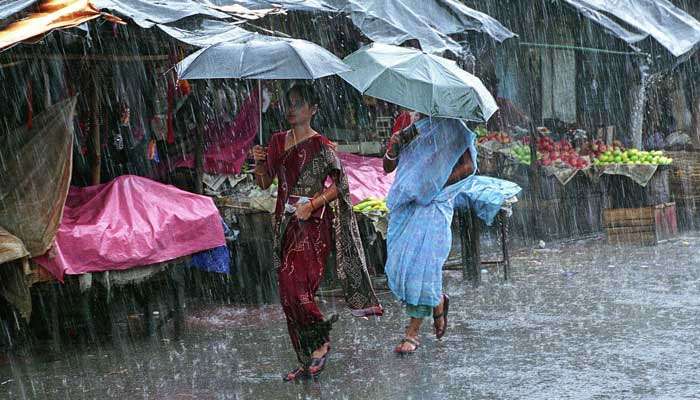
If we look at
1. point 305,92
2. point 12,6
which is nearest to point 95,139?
point 12,6

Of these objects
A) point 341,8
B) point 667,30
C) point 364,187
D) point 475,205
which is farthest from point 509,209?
point 667,30

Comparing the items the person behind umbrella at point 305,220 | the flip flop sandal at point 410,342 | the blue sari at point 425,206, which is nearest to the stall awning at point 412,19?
the blue sari at point 425,206

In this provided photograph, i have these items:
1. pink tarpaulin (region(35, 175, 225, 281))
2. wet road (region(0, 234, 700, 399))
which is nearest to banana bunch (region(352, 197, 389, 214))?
wet road (region(0, 234, 700, 399))

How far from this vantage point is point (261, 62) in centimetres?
642

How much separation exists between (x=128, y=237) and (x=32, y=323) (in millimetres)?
1518

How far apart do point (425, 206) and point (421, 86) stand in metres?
1.03

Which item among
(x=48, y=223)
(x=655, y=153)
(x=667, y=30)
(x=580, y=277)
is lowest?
(x=580, y=277)

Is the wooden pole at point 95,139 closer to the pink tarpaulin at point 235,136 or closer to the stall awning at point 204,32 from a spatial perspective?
the stall awning at point 204,32

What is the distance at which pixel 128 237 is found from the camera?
24.4ft

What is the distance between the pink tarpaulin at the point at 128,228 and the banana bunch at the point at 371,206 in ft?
6.59

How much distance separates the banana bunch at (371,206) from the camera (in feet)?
31.6

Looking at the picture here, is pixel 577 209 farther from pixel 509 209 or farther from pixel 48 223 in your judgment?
pixel 48 223

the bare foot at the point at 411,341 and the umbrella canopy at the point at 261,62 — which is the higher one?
the umbrella canopy at the point at 261,62

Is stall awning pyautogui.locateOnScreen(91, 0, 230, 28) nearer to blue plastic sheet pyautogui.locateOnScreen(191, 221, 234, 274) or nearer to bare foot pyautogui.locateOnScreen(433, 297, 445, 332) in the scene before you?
blue plastic sheet pyautogui.locateOnScreen(191, 221, 234, 274)
